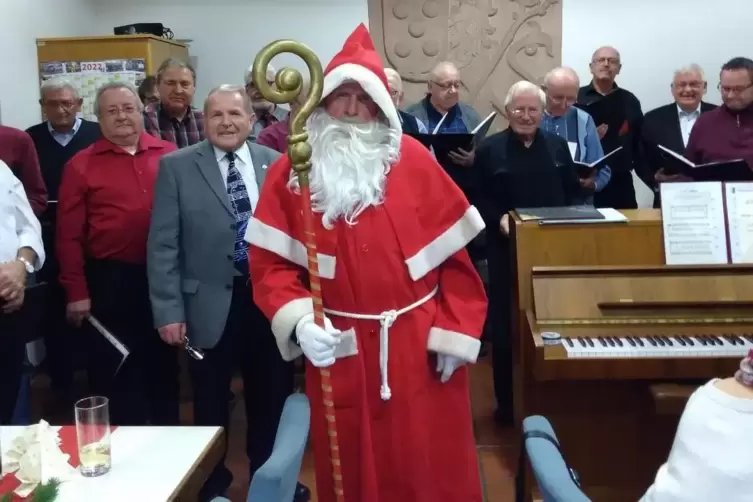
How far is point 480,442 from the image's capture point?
3.31 m

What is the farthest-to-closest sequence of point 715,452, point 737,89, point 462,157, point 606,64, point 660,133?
point 606,64, point 660,133, point 737,89, point 462,157, point 715,452

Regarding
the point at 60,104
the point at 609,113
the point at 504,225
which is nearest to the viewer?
the point at 504,225

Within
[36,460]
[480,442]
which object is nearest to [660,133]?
[480,442]

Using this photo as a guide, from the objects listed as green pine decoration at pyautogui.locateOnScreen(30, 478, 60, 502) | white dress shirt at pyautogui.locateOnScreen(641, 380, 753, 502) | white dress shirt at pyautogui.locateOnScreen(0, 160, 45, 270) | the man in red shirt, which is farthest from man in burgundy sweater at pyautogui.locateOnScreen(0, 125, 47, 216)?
white dress shirt at pyautogui.locateOnScreen(641, 380, 753, 502)

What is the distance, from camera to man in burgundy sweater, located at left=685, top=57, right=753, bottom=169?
3432mm

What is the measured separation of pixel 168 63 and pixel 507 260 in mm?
1776

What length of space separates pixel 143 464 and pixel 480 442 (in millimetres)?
2052

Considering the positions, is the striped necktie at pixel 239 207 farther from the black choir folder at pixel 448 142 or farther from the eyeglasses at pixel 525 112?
the eyeglasses at pixel 525 112

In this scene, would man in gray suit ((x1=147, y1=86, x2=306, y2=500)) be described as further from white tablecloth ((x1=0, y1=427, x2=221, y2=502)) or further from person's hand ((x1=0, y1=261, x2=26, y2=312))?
white tablecloth ((x1=0, y1=427, x2=221, y2=502))

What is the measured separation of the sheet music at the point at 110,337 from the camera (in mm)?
2764

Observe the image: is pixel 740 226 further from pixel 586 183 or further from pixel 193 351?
pixel 193 351

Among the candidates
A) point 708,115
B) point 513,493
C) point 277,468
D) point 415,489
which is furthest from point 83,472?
point 708,115

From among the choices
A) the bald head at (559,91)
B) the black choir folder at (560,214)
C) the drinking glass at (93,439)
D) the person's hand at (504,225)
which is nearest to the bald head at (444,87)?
the bald head at (559,91)

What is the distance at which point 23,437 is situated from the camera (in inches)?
58.1
